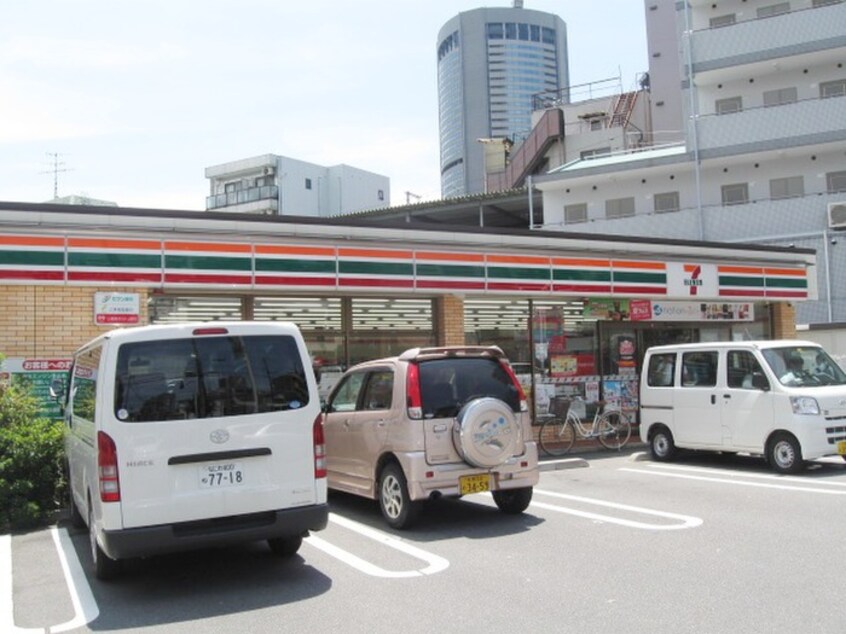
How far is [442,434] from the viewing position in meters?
8.15

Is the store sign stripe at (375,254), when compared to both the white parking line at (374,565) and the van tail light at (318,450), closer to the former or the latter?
the white parking line at (374,565)

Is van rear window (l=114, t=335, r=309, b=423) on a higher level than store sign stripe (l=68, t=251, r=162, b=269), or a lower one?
lower

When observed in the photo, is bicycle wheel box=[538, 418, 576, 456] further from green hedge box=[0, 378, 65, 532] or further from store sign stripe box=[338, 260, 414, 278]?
green hedge box=[0, 378, 65, 532]

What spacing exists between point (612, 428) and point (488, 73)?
3860 inches

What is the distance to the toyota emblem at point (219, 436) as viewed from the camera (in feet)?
20.2

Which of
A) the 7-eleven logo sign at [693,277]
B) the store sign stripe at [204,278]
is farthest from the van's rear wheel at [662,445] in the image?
the store sign stripe at [204,278]

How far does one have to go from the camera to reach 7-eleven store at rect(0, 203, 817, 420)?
11047 mm

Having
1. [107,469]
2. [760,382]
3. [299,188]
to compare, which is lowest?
[107,469]

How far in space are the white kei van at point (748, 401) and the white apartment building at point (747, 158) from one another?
1763cm

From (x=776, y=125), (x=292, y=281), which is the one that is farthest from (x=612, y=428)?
(x=776, y=125)

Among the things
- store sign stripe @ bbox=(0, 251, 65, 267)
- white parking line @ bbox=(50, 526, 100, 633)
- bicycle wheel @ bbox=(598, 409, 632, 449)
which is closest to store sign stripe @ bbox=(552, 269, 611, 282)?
bicycle wheel @ bbox=(598, 409, 632, 449)

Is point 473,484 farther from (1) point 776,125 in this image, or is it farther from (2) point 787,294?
(1) point 776,125

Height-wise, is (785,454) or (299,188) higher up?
(299,188)

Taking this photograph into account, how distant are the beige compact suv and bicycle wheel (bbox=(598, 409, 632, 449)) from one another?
20.4 feet
